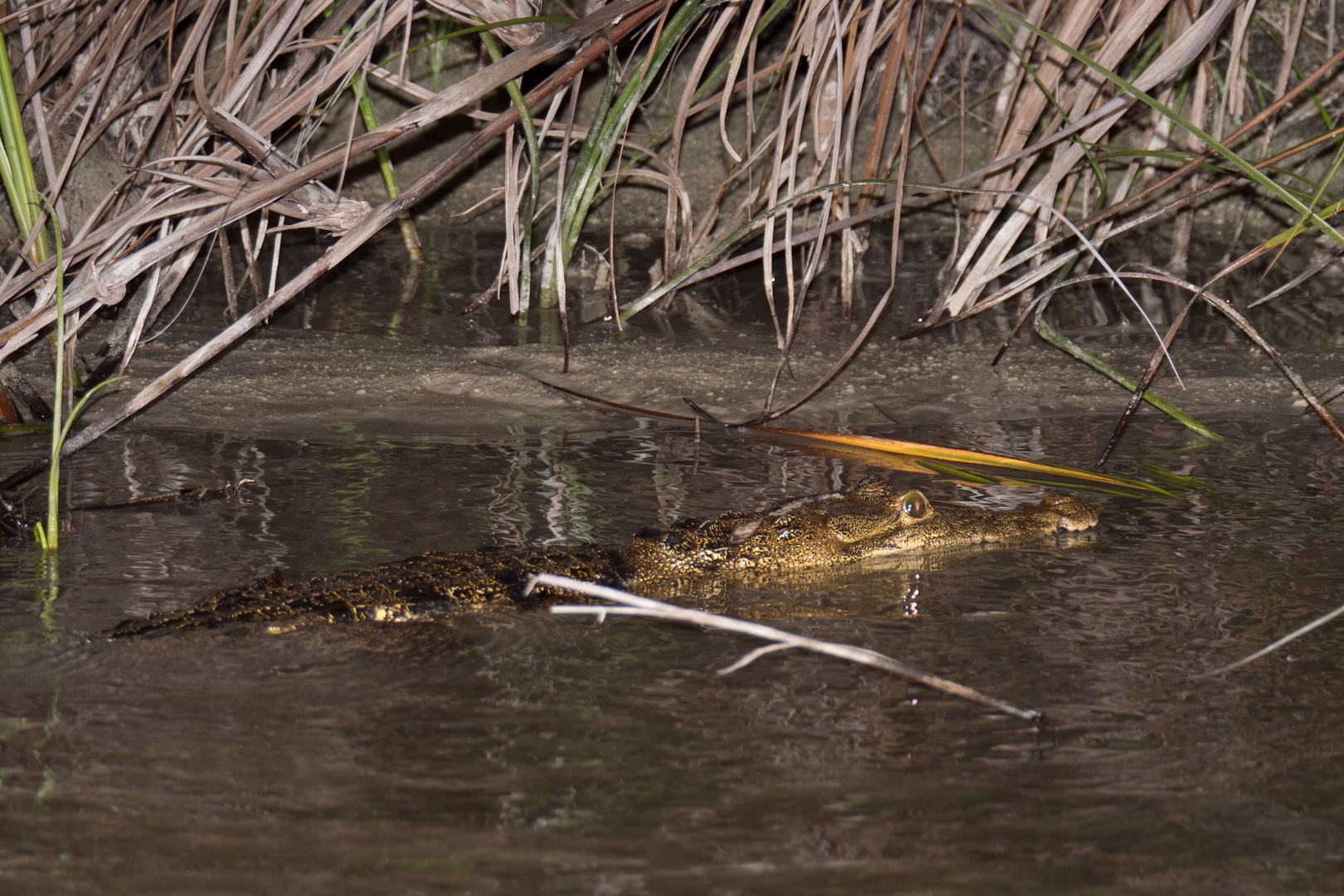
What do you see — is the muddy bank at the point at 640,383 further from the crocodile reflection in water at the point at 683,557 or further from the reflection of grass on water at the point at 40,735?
the reflection of grass on water at the point at 40,735

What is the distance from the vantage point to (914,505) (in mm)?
2941

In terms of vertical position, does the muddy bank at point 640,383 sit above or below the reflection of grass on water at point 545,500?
above

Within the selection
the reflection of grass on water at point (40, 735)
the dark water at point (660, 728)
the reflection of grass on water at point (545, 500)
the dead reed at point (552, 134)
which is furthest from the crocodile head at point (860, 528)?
the reflection of grass on water at point (40, 735)

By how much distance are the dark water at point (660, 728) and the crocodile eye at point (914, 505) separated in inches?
6.4

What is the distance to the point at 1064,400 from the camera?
4.07 metres

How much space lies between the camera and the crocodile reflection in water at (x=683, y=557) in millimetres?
2490

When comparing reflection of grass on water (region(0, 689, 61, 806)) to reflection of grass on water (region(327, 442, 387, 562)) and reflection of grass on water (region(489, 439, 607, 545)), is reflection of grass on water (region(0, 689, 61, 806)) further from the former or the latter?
reflection of grass on water (region(489, 439, 607, 545))

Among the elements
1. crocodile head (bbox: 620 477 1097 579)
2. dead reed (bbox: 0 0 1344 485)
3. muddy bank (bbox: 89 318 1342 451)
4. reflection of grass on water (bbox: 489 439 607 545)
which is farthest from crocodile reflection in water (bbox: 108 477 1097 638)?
muddy bank (bbox: 89 318 1342 451)

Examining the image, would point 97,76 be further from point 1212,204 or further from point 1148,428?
point 1212,204

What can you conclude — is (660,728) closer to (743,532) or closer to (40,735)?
(743,532)

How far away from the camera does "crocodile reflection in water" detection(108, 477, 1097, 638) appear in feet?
8.17

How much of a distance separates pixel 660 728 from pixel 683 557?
0.76m

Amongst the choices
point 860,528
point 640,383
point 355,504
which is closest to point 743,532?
point 860,528

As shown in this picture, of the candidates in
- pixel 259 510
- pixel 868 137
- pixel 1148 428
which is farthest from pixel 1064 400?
pixel 868 137
